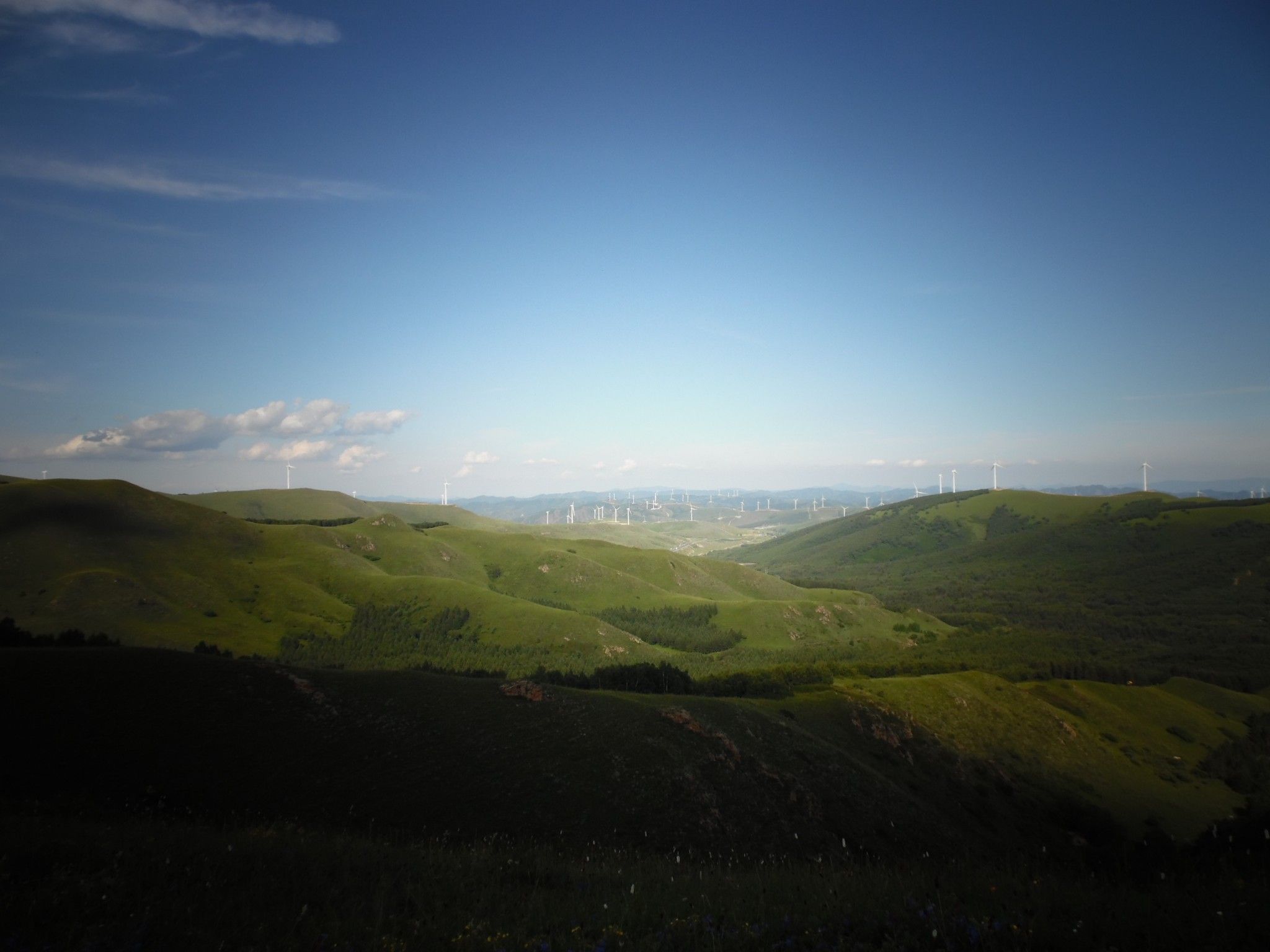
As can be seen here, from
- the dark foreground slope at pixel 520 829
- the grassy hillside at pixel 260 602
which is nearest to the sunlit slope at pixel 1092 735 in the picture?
the dark foreground slope at pixel 520 829

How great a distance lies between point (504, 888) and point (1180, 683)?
566ft

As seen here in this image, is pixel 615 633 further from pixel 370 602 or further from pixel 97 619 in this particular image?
pixel 97 619

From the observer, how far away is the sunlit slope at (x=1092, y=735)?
258 ft

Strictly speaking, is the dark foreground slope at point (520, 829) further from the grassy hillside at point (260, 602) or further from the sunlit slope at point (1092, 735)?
the grassy hillside at point (260, 602)

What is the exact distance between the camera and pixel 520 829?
31.2 m

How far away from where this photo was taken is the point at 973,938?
26.0 ft

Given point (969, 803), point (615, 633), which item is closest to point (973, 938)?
point (969, 803)

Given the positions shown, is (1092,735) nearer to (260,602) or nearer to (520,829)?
(520,829)

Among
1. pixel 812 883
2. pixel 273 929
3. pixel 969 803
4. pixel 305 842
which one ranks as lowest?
pixel 969 803

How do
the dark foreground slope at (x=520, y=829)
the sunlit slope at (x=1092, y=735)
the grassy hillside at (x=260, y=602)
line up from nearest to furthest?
the dark foreground slope at (x=520, y=829) < the sunlit slope at (x=1092, y=735) < the grassy hillside at (x=260, y=602)

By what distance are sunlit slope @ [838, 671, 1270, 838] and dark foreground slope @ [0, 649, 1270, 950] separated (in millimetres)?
7298

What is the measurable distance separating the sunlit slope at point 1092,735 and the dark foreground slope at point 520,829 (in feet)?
23.9

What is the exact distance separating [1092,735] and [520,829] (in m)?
100

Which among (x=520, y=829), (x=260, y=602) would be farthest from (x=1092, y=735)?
(x=260, y=602)
